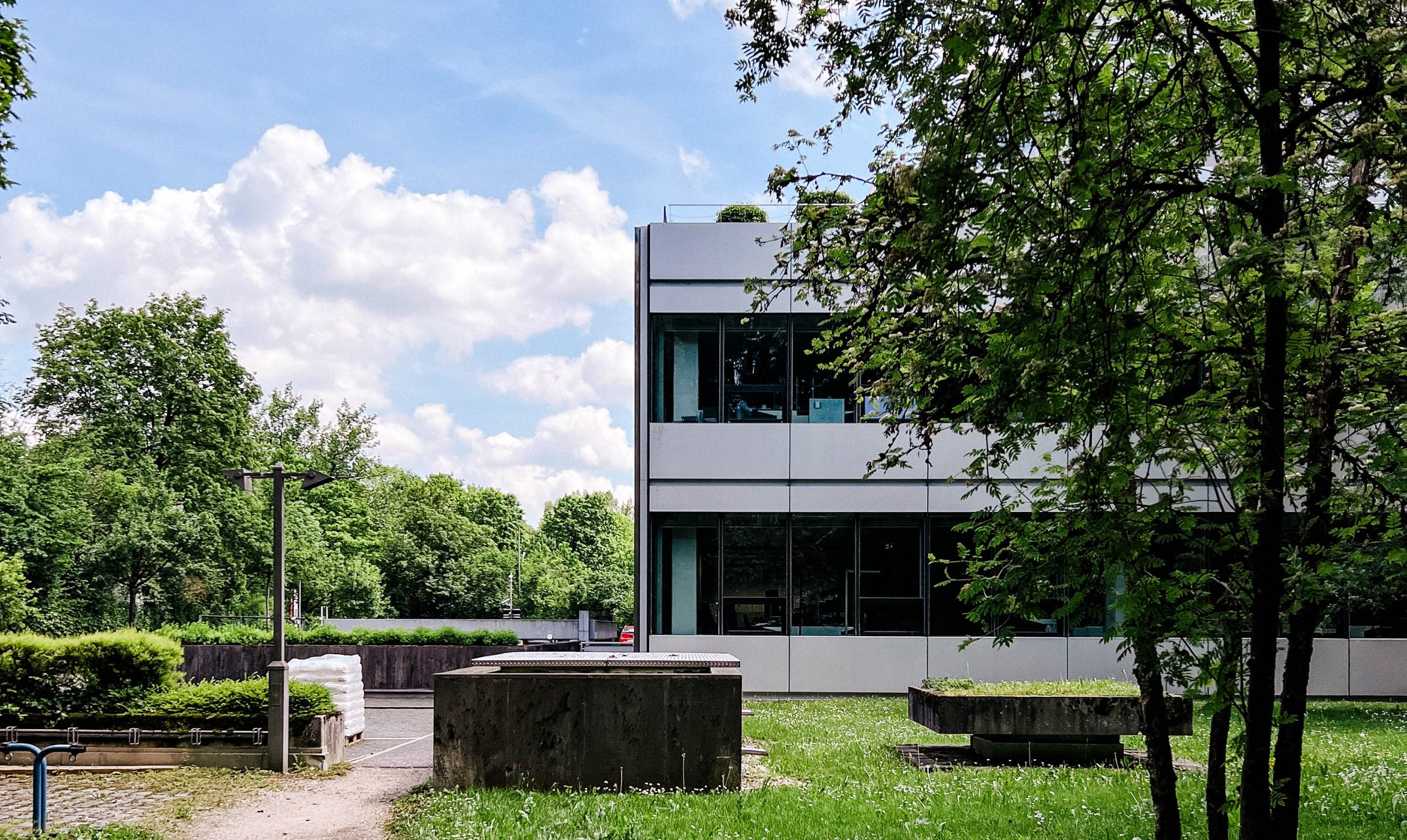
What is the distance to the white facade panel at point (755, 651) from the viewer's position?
23.2 meters

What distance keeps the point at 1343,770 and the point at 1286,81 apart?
8785 millimetres

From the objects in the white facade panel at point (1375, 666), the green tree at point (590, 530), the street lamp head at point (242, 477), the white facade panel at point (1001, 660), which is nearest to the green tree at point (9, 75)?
the street lamp head at point (242, 477)

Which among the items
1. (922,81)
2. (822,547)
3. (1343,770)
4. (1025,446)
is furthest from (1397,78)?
(822,547)

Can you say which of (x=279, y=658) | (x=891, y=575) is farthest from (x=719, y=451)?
(x=279, y=658)

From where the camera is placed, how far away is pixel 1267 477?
5574 millimetres

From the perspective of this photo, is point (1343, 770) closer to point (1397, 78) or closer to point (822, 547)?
point (1397, 78)

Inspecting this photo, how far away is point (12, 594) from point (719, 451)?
2082cm

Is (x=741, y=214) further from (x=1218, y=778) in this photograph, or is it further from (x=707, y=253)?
(x=1218, y=778)

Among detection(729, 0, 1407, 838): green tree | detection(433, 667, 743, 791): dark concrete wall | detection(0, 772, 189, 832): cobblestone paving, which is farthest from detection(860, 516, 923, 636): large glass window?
detection(729, 0, 1407, 838): green tree

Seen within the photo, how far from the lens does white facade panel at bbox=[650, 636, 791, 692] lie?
23.2 metres

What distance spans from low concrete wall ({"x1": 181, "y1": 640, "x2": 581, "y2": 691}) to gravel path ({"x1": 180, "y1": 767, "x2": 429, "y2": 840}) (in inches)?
584

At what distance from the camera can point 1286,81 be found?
20.0ft

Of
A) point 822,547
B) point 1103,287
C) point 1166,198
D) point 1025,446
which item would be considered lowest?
point 822,547

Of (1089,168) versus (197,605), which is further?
(197,605)
